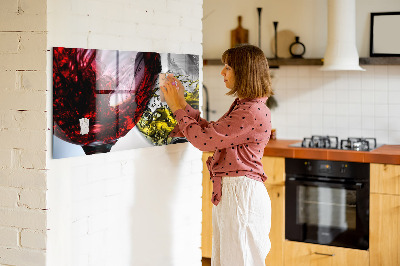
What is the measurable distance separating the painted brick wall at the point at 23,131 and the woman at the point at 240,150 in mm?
700

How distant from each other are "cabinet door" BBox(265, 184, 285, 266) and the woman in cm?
154

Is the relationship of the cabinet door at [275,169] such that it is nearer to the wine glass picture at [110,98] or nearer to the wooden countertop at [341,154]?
the wooden countertop at [341,154]

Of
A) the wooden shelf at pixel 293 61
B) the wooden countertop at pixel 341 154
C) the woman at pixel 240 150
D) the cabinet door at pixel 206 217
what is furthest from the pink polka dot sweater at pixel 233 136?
the wooden shelf at pixel 293 61

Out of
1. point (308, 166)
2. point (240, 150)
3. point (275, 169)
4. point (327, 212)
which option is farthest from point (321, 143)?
point (240, 150)

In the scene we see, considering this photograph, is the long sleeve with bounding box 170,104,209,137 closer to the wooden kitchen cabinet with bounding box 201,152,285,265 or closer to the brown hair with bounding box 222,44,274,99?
the brown hair with bounding box 222,44,274,99

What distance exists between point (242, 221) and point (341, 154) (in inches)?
63.6

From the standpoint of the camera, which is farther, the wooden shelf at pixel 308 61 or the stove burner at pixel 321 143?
the wooden shelf at pixel 308 61

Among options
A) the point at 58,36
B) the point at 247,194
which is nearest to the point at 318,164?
the point at 247,194

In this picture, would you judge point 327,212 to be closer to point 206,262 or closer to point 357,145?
point 357,145

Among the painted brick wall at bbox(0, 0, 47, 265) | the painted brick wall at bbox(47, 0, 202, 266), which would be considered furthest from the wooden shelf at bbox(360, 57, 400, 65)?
the painted brick wall at bbox(0, 0, 47, 265)

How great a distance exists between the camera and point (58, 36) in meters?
2.25

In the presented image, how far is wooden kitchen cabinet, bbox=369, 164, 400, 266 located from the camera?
3.97 metres

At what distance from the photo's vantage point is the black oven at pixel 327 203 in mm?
4105

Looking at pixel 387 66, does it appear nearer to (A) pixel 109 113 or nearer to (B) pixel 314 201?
(B) pixel 314 201
